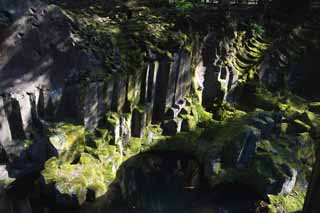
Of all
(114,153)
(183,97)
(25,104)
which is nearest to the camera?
(25,104)

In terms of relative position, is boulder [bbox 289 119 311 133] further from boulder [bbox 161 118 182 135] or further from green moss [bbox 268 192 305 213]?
boulder [bbox 161 118 182 135]

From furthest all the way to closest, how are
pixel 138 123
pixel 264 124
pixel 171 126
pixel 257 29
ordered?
pixel 257 29 → pixel 171 126 → pixel 138 123 → pixel 264 124

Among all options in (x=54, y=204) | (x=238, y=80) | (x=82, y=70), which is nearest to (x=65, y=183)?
(x=54, y=204)

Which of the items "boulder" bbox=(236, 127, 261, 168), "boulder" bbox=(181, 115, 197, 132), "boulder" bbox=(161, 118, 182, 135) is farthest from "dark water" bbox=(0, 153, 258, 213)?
"boulder" bbox=(181, 115, 197, 132)

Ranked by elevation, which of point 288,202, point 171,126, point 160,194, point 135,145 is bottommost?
point 160,194

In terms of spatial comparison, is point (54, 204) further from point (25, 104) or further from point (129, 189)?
point (25, 104)

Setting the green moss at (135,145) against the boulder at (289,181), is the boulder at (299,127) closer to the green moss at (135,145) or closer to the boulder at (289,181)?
the boulder at (289,181)

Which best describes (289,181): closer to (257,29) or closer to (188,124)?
(188,124)

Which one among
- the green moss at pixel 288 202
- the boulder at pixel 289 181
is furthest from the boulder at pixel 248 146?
the green moss at pixel 288 202

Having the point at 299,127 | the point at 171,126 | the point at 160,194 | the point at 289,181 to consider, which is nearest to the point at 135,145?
the point at 171,126
